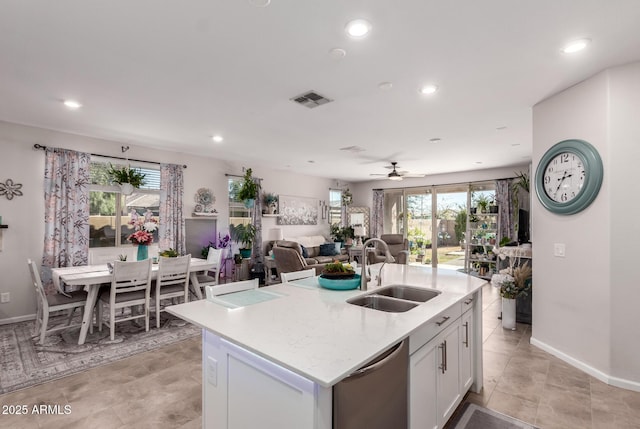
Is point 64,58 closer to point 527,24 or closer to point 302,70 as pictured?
point 302,70

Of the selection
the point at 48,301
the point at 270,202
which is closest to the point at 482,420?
the point at 48,301

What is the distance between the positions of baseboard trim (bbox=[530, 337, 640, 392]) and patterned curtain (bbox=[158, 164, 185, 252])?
5397mm

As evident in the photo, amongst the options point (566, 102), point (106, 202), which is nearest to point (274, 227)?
point (106, 202)

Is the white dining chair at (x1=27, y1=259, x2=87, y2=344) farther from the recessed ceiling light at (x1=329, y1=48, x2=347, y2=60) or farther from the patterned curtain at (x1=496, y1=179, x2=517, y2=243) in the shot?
the patterned curtain at (x1=496, y1=179, x2=517, y2=243)

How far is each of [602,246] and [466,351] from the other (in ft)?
5.09

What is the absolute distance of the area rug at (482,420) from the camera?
202 cm

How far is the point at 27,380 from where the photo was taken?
2566mm

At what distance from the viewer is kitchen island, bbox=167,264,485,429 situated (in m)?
1.11

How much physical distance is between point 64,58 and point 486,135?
16.1 ft

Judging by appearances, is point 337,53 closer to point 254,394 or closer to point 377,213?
point 254,394

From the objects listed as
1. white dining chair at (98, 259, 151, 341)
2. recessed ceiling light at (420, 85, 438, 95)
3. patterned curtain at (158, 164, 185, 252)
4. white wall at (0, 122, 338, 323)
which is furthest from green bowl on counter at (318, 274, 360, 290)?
white wall at (0, 122, 338, 323)

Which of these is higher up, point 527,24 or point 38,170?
point 527,24

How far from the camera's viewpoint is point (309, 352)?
116 cm

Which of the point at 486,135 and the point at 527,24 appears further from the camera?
the point at 486,135
